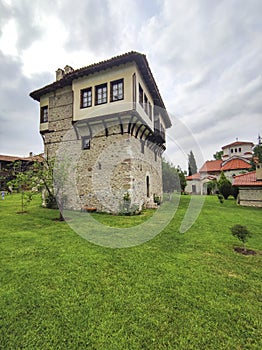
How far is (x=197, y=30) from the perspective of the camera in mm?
8781

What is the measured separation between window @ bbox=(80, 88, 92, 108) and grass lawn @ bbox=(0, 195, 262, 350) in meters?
8.00

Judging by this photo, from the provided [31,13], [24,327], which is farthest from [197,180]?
[24,327]

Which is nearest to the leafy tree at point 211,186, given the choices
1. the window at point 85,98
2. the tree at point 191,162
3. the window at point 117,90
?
the tree at point 191,162

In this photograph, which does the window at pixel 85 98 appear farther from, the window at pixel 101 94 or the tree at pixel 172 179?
the tree at pixel 172 179

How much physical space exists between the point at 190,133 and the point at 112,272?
8372 mm

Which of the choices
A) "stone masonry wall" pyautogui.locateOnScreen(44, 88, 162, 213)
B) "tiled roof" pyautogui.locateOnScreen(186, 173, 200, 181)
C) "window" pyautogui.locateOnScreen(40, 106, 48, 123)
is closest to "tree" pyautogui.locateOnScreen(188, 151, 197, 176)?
"tiled roof" pyautogui.locateOnScreen(186, 173, 200, 181)

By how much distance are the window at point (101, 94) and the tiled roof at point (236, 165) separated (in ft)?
83.8

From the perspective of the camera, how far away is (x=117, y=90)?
30.4 ft

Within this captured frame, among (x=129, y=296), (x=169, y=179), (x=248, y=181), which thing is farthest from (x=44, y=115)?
(x=248, y=181)

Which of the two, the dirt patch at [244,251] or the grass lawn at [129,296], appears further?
the dirt patch at [244,251]

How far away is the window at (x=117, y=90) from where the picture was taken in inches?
358

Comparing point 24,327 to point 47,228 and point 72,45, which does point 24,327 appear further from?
point 72,45

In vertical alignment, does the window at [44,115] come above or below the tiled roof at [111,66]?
below

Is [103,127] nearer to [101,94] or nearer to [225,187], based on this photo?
[101,94]
